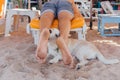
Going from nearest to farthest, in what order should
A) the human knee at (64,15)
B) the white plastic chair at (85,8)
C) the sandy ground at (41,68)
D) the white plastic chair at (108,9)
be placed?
1. the sandy ground at (41,68)
2. the human knee at (64,15)
3. the white plastic chair at (108,9)
4. the white plastic chair at (85,8)

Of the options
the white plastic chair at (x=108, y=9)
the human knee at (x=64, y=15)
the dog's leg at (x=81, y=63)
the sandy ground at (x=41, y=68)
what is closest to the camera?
the sandy ground at (x=41, y=68)

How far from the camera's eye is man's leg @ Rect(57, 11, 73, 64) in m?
2.19

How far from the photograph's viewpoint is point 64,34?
2.44 m

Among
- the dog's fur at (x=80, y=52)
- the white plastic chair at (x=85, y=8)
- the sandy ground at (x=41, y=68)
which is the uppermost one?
the white plastic chair at (x=85, y=8)

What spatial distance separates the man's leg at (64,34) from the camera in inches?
86.0

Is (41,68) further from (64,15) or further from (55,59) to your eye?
(64,15)

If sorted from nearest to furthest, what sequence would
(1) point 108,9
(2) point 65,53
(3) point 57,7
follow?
(2) point 65,53, (3) point 57,7, (1) point 108,9

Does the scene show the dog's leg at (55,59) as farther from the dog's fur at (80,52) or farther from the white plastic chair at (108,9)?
the white plastic chair at (108,9)

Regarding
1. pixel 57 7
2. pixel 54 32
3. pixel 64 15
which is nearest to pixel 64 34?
pixel 54 32

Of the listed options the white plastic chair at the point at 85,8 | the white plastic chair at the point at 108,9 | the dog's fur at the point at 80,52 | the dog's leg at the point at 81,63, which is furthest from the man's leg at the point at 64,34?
the white plastic chair at the point at 85,8

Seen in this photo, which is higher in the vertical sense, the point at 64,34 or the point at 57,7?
the point at 57,7

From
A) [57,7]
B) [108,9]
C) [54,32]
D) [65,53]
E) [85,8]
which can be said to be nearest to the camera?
[65,53]

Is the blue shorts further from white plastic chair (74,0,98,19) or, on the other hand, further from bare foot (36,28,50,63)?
white plastic chair (74,0,98,19)

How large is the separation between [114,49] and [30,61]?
3.62ft
